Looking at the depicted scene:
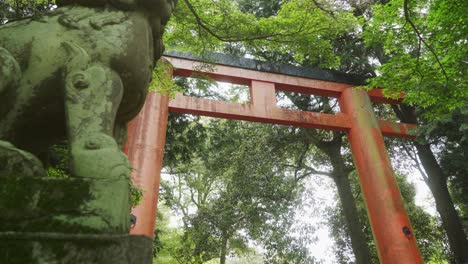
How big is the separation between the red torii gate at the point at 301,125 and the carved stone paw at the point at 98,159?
162 inches

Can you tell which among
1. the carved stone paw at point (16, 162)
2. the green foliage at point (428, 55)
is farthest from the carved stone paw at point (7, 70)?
the green foliage at point (428, 55)

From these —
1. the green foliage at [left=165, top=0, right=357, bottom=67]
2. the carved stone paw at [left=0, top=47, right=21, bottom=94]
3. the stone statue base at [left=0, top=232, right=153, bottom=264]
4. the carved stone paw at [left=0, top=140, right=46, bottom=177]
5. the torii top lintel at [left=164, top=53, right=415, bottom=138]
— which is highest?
the torii top lintel at [left=164, top=53, right=415, bottom=138]

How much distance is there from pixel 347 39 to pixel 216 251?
7480 mm

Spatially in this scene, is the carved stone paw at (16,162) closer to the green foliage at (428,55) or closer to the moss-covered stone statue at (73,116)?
the moss-covered stone statue at (73,116)

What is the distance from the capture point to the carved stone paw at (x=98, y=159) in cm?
94

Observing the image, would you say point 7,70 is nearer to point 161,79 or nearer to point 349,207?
point 161,79

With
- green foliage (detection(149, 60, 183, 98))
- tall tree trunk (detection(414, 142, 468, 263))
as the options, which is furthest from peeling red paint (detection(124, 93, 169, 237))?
tall tree trunk (detection(414, 142, 468, 263))

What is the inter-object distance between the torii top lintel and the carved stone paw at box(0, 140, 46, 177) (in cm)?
508

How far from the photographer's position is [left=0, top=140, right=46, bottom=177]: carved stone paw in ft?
3.05

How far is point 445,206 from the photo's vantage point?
7.21 meters

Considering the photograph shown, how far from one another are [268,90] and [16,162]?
6.07 metres

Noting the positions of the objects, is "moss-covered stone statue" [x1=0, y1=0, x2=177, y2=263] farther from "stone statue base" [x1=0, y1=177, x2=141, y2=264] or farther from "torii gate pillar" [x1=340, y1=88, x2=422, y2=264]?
"torii gate pillar" [x1=340, y1=88, x2=422, y2=264]

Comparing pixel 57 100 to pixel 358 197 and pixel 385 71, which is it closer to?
pixel 385 71

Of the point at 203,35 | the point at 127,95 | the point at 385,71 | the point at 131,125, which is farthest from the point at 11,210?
the point at 385,71
